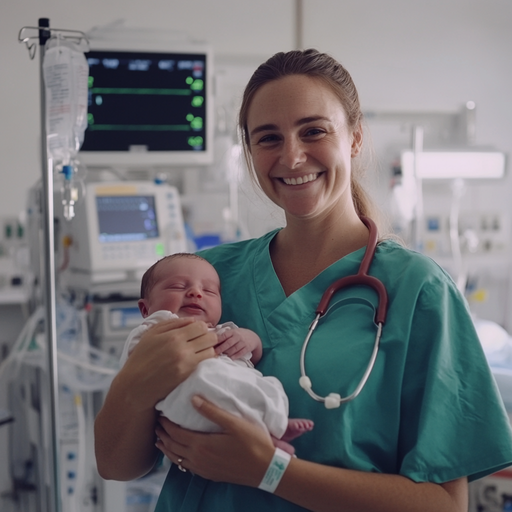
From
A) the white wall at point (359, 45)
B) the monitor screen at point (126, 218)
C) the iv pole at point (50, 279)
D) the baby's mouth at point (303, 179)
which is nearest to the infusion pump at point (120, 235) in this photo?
the monitor screen at point (126, 218)

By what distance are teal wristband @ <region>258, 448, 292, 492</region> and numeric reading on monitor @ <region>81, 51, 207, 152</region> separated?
2063 millimetres

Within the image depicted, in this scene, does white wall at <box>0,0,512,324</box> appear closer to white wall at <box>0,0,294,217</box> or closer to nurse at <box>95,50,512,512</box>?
white wall at <box>0,0,294,217</box>

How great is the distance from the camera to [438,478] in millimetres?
997

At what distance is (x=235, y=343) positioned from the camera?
1.08 m

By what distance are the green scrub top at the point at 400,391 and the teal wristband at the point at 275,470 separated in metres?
0.10

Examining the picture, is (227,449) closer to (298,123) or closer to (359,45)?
(298,123)

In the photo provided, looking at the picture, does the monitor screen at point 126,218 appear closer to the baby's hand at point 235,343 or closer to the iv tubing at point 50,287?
the iv tubing at point 50,287

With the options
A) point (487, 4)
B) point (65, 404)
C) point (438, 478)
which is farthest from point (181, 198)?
point (438, 478)

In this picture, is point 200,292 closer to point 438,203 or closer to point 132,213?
point 132,213

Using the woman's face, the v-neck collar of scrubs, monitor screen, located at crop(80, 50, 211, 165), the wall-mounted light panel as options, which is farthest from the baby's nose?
the wall-mounted light panel

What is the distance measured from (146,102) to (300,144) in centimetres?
180

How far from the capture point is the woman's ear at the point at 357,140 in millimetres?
1256

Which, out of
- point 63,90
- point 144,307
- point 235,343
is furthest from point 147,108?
point 235,343

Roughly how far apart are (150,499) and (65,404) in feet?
1.81
